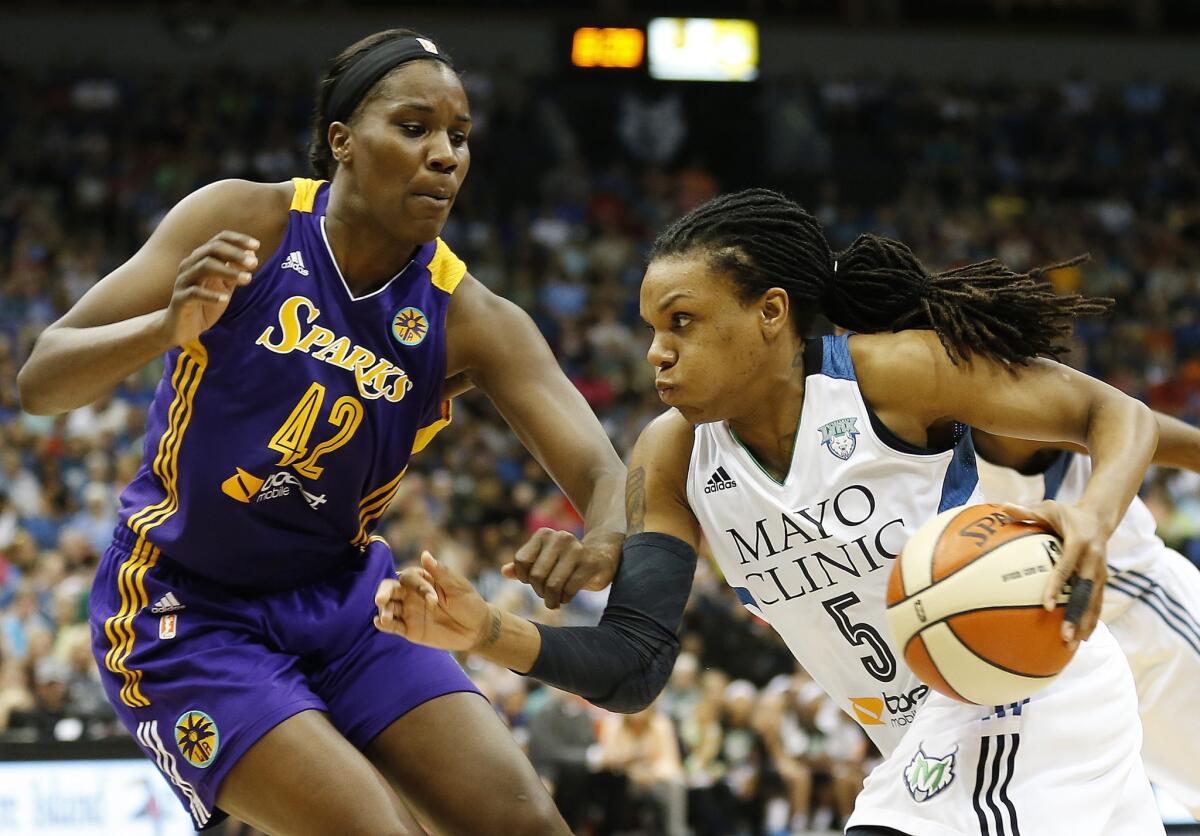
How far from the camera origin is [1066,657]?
277 centimetres

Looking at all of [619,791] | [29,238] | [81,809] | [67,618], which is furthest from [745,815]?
[29,238]

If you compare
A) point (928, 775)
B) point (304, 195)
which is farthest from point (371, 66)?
point (928, 775)

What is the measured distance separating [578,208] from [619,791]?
32.5 feet

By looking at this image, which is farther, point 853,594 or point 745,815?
point 745,815

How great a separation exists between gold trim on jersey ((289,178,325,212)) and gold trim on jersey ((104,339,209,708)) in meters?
0.42

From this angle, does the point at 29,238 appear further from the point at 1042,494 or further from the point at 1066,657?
the point at 1066,657

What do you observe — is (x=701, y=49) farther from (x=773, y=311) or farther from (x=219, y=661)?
(x=219, y=661)

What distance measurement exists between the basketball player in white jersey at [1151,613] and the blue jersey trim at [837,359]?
4.03ft

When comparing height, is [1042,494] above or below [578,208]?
below

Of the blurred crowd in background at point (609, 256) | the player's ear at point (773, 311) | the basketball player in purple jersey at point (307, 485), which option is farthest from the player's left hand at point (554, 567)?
the blurred crowd in background at point (609, 256)

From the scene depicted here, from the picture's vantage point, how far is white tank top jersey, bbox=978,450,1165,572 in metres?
4.32

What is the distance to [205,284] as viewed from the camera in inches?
115

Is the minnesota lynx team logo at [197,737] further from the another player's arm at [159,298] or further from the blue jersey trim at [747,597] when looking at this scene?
the blue jersey trim at [747,597]

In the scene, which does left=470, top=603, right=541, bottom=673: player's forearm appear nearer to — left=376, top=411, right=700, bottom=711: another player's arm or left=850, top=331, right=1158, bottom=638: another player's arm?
left=376, top=411, right=700, bottom=711: another player's arm
